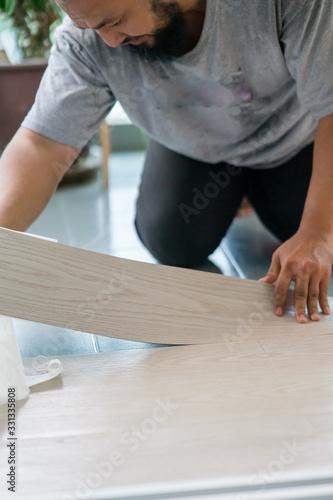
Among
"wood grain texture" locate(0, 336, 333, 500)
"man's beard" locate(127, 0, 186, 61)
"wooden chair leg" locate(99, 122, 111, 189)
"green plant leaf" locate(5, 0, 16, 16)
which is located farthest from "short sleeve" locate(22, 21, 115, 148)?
"wooden chair leg" locate(99, 122, 111, 189)

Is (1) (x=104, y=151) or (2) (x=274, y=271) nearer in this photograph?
(2) (x=274, y=271)

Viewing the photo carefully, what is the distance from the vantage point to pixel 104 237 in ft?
7.59

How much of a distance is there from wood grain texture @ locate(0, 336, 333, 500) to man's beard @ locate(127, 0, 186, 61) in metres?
0.64

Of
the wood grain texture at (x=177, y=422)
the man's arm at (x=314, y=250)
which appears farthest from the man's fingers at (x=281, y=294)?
the wood grain texture at (x=177, y=422)

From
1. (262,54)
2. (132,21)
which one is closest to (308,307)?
(262,54)

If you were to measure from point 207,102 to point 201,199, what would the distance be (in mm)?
354

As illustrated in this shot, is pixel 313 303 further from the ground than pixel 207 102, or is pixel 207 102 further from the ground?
pixel 207 102

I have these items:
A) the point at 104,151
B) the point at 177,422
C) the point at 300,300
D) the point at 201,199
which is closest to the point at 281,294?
the point at 300,300

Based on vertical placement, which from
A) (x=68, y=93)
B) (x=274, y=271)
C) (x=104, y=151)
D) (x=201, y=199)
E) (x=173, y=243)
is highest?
(x=68, y=93)

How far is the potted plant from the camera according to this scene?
262 centimetres

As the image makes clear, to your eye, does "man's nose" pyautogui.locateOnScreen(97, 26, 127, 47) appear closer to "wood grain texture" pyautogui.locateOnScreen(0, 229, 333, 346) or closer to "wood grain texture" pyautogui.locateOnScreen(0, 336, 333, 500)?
"wood grain texture" pyautogui.locateOnScreen(0, 229, 333, 346)

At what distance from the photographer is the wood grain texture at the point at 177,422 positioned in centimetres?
95

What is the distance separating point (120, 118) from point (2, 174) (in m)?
2.11

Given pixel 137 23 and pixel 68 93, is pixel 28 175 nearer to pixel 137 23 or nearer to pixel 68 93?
pixel 68 93
